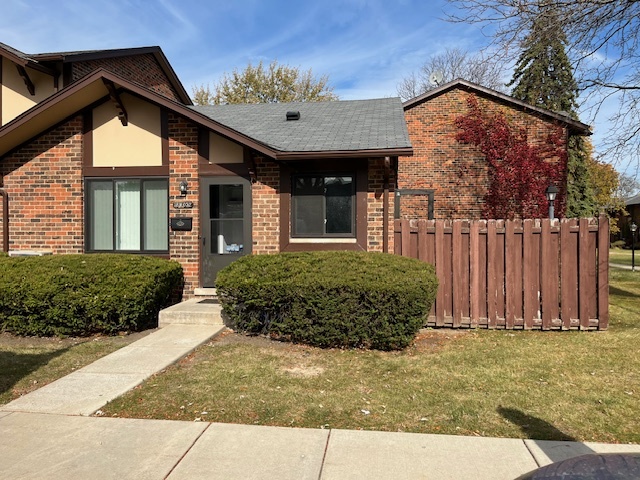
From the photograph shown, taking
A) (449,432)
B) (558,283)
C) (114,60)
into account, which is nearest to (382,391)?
(449,432)

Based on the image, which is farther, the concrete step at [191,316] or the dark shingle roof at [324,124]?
the dark shingle roof at [324,124]

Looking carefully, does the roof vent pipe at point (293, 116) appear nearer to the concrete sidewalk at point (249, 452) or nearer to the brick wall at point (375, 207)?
the brick wall at point (375, 207)

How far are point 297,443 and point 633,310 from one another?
8.72m

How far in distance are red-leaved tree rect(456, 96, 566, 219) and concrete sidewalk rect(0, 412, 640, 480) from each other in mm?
13138

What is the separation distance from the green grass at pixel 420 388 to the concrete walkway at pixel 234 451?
0.67ft

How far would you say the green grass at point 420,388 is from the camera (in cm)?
379

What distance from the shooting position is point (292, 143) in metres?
8.44

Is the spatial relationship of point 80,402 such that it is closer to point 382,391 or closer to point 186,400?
point 186,400

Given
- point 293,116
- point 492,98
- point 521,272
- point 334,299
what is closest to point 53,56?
point 293,116

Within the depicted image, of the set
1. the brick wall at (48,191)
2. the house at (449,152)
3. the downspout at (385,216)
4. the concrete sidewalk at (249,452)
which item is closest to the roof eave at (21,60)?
the brick wall at (48,191)

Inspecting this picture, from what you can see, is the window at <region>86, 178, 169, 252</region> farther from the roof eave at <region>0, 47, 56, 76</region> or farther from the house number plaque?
the roof eave at <region>0, 47, 56, 76</region>

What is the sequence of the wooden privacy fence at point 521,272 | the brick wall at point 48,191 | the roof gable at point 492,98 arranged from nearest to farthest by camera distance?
the wooden privacy fence at point 521,272
the brick wall at point 48,191
the roof gable at point 492,98

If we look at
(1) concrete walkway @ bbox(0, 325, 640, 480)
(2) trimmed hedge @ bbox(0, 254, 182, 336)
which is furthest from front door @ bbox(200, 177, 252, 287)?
(1) concrete walkway @ bbox(0, 325, 640, 480)

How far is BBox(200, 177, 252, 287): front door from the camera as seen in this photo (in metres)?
8.53
